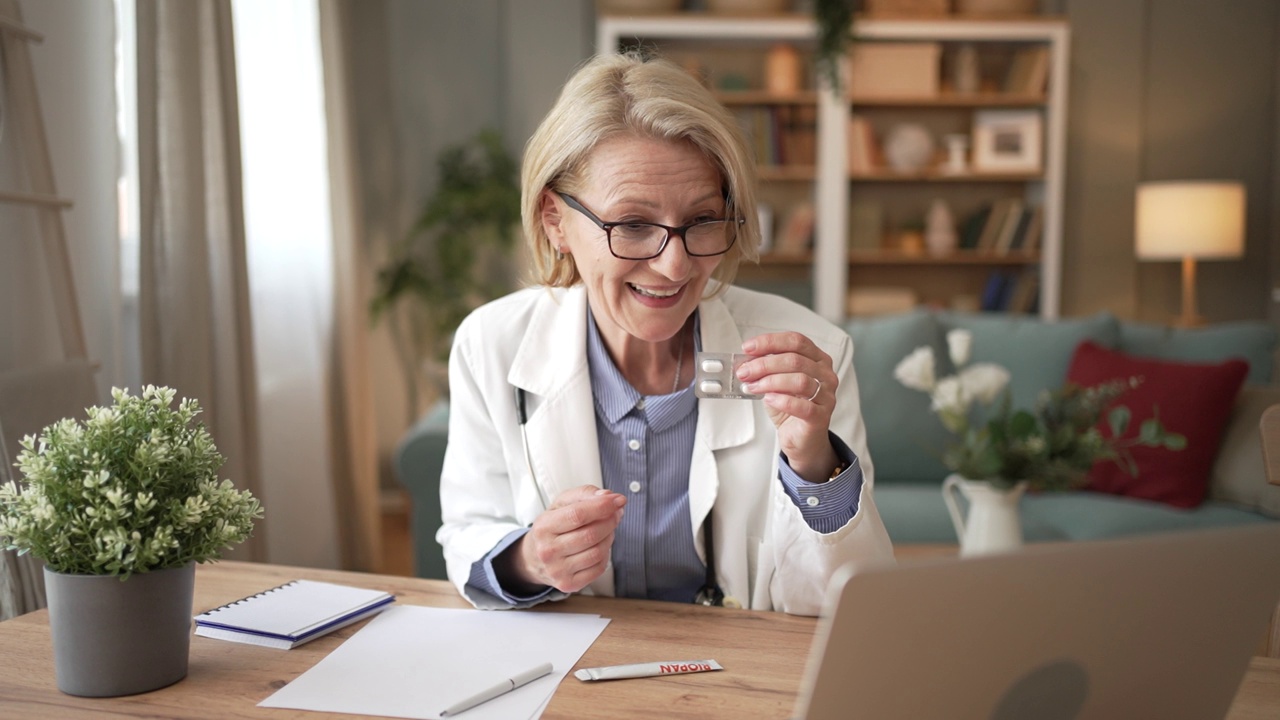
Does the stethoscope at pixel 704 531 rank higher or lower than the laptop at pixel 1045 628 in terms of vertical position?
lower

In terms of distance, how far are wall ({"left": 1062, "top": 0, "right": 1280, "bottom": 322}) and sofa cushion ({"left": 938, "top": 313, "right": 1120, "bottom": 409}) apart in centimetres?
184

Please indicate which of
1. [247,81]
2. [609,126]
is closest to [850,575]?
[609,126]

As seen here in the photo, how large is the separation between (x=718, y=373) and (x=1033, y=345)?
246 cm

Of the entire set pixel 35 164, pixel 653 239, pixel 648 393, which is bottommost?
pixel 648 393

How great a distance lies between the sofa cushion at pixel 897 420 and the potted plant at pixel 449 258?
6.14 feet

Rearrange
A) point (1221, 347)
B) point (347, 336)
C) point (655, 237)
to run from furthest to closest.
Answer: point (347, 336) < point (1221, 347) < point (655, 237)

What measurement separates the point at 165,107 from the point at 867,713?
2307mm

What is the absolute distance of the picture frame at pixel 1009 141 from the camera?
183 inches

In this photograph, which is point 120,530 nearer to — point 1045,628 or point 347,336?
point 1045,628

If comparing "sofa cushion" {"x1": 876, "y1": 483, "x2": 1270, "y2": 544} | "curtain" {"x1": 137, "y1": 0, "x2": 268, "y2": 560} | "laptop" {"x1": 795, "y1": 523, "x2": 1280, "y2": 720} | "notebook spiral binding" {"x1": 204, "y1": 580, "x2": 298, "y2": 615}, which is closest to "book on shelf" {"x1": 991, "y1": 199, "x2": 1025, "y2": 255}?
"sofa cushion" {"x1": 876, "y1": 483, "x2": 1270, "y2": 544}

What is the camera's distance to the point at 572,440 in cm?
136

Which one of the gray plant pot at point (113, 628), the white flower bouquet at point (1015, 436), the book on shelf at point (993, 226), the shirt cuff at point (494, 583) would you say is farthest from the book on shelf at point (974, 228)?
the gray plant pot at point (113, 628)

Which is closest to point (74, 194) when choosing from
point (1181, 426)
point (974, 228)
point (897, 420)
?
point (897, 420)

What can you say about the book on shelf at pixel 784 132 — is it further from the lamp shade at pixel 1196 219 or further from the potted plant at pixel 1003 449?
the potted plant at pixel 1003 449
